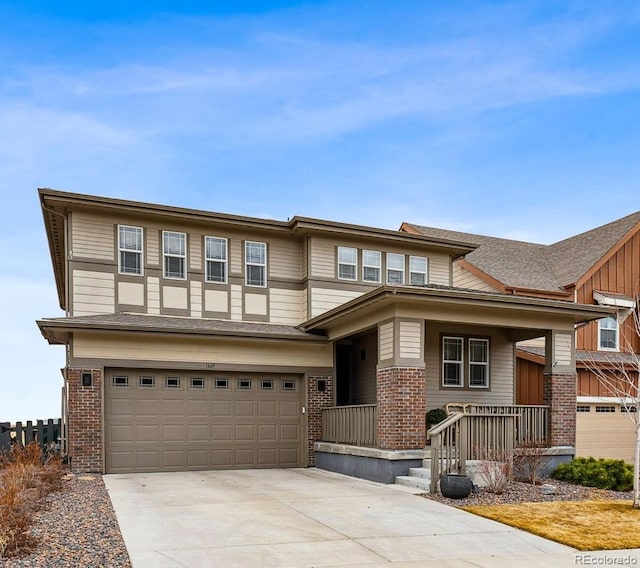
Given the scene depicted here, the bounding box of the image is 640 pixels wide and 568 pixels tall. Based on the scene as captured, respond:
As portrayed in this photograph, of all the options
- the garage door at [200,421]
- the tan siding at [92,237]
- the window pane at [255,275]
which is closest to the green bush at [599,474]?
the garage door at [200,421]

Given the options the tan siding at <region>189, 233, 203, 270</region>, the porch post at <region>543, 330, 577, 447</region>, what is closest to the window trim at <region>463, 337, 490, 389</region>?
the porch post at <region>543, 330, 577, 447</region>

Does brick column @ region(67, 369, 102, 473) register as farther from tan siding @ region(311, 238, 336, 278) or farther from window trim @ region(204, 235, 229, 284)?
tan siding @ region(311, 238, 336, 278)

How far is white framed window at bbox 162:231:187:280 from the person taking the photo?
17797 mm

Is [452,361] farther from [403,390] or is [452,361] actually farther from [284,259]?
[284,259]

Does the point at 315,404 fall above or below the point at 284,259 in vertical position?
below

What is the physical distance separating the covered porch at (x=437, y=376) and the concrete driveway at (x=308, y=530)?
5.20 feet

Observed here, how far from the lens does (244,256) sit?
1873 cm

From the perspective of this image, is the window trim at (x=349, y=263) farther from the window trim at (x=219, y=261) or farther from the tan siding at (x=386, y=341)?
the tan siding at (x=386, y=341)

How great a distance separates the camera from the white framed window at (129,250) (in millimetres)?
17297

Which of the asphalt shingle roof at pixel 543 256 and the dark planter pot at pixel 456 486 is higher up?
the asphalt shingle roof at pixel 543 256

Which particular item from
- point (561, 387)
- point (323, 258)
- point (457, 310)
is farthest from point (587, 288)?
point (323, 258)

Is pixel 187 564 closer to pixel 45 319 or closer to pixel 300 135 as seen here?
pixel 45 319

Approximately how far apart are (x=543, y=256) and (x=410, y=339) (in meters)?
13.5

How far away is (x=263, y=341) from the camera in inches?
690
